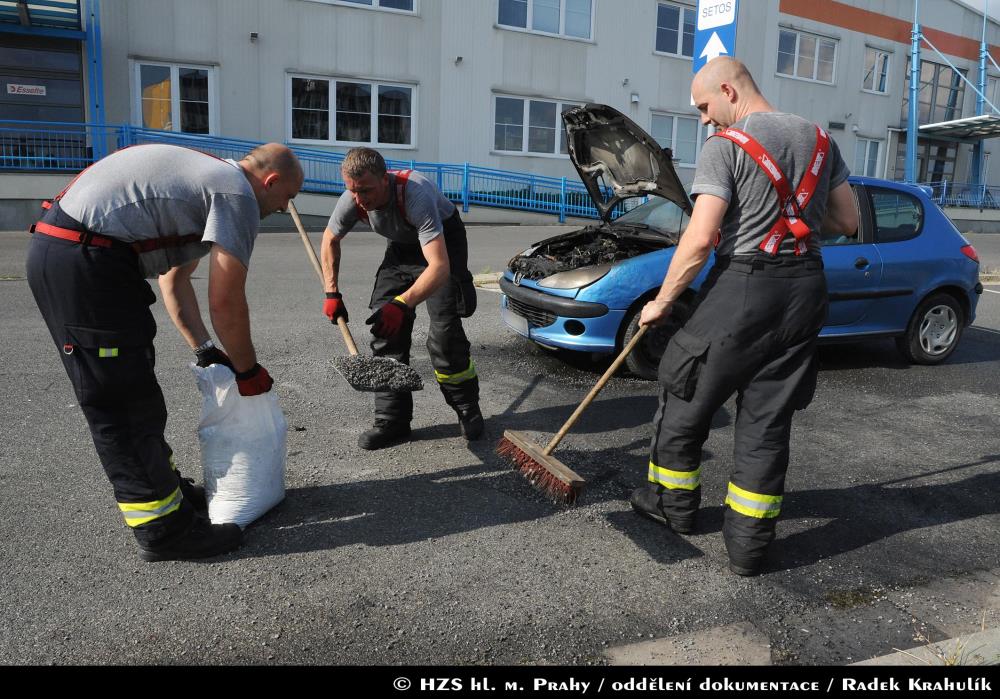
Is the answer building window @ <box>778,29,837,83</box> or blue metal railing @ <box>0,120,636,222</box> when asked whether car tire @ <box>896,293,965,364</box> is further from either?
building window @ <box>778,29,837,83</box>

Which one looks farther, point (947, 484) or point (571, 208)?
point (571, 208)

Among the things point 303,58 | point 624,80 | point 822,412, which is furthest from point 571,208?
point 822,412

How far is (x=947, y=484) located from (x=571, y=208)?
53.5 feet

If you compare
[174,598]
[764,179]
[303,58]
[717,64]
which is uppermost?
[303,58]

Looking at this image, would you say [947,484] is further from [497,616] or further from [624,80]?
[624,80]

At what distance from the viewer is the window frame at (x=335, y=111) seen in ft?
56.7

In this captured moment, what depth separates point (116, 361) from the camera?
291 centimetres

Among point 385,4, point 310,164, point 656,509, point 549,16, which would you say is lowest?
point 656,509

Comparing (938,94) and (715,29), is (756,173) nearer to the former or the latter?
(715,29)

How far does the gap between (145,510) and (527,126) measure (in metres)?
18.3

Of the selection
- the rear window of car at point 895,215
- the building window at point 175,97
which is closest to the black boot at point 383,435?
the rear window of car at point 895,215

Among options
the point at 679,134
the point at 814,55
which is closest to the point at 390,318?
the point at 679,134

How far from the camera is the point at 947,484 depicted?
4.21m

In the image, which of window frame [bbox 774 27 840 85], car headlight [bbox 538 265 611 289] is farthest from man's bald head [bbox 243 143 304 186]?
window frame [bbox 774 27 840 85]
